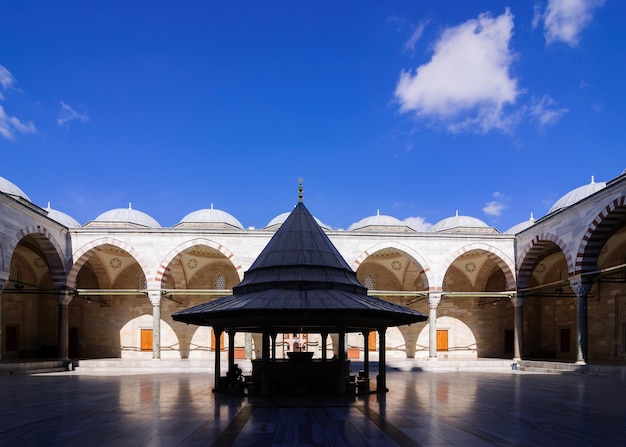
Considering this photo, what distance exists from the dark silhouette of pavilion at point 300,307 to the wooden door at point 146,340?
17.1 metres

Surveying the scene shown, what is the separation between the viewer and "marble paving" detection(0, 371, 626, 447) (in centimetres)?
657

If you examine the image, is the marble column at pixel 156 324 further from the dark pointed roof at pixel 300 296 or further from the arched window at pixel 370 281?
the arched window at pixel 370 281

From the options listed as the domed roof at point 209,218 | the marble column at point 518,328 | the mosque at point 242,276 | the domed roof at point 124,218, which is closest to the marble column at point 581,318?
the mosque at point 242,276

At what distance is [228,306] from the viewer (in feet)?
33.0

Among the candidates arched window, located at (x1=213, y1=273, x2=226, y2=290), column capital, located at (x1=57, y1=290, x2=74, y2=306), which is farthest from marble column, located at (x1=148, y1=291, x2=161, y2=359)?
arched window, located at (x1=213, y1=273, x2=226, y2=290)

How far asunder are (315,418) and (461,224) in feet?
83.5

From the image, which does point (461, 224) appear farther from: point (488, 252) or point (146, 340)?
point (146, 340)

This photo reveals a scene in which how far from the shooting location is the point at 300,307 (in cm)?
955

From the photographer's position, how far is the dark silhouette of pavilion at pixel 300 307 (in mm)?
9898

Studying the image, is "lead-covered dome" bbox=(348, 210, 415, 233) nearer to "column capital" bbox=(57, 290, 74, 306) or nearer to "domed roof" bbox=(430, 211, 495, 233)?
"domed roof" bbox=(430, 211, 495, 233)

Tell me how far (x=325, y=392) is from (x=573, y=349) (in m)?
19.7

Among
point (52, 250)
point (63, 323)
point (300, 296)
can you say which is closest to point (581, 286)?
point (300, 296)

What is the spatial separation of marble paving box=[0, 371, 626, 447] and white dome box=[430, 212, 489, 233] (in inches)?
752

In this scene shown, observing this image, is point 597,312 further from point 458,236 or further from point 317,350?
point 317,350
